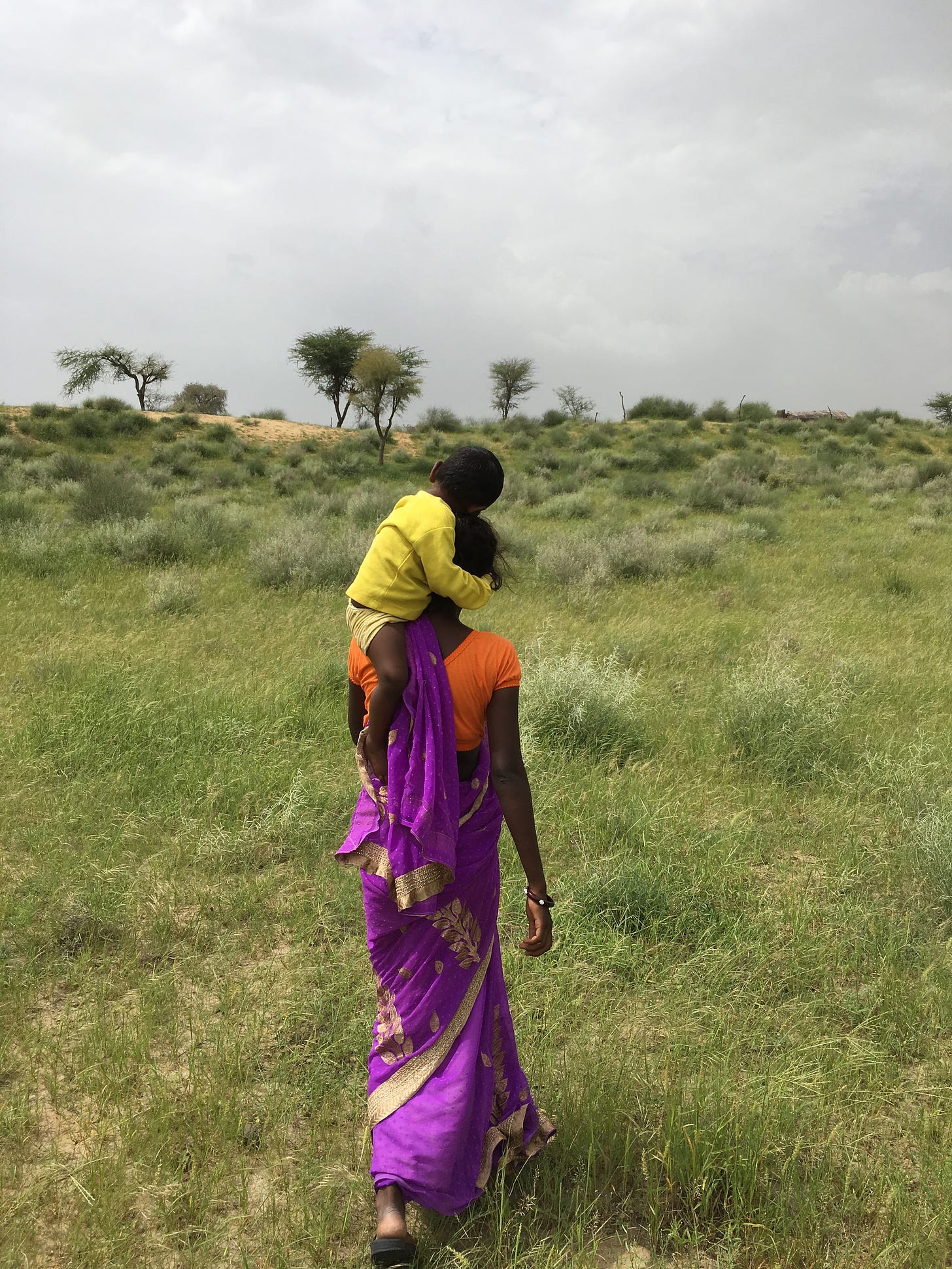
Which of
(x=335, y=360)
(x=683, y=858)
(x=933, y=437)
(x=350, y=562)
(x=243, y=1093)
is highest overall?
(x=335, y=360)

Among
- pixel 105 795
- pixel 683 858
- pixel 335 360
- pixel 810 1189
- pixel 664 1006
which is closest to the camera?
pixel 810 1189

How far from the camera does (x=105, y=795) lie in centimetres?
407

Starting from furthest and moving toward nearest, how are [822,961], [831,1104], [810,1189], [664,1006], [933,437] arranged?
[933,437]
[822,961]
[664,1006]
[831,1104]
[810,1189]

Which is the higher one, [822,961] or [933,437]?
[933,437]

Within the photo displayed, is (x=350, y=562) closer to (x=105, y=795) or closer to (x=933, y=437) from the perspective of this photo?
(x=105, y=795)

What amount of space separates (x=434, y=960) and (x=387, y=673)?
710 mm

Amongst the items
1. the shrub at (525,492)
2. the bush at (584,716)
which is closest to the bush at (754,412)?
the shrub at (525,492)

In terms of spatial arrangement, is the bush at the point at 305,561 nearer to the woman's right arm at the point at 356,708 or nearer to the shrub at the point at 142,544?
the shrub at the point at 142,544

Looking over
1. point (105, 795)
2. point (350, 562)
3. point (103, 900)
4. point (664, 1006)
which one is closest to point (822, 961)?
point (664, 1006)

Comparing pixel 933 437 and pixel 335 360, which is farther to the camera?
pixel 335 360

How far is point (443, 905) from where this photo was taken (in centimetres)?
188

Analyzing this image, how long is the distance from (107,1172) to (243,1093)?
42cm

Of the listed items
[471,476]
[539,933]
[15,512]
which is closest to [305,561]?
[15,512]

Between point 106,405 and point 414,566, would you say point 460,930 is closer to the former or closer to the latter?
point 414,566
